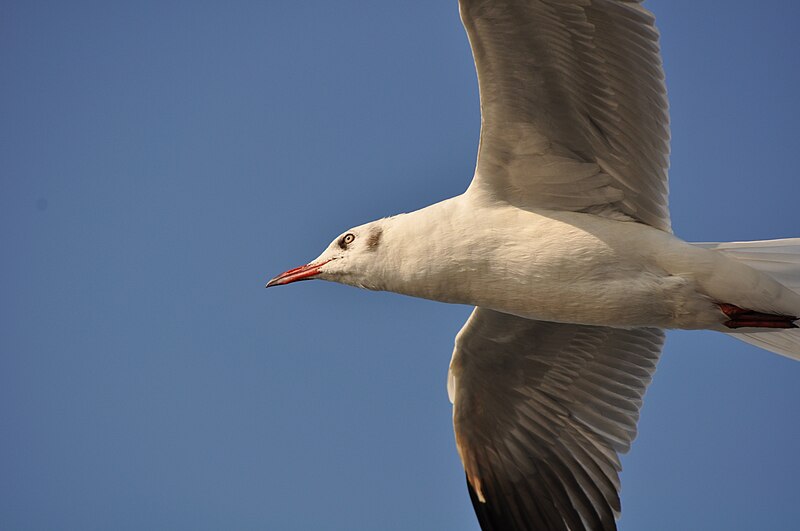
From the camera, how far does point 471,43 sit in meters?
5.01

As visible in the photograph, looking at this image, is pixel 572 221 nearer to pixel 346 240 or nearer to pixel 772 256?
pixel 772 256

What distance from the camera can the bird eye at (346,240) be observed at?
5.93 m

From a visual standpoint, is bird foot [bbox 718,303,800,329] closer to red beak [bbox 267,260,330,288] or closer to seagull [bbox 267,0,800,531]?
seagull [bbox 267,0,800,531]

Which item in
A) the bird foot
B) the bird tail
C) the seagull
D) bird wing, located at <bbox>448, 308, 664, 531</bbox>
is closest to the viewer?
the seagull

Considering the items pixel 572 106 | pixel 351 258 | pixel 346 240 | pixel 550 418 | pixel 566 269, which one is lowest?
pixel 550 418

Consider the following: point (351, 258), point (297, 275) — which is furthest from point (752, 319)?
point (297, 275)

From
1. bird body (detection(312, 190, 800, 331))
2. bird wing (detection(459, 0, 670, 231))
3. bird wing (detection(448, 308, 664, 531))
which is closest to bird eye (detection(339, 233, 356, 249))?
bird body (detection(312, 190, 800, 331))

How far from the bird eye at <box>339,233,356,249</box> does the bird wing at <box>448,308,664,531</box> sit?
1205 mm

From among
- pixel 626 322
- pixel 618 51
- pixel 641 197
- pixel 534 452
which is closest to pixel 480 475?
pixel 534 452

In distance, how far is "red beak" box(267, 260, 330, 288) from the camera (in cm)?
606

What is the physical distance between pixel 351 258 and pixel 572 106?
155cm

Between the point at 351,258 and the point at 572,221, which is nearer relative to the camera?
Result: the point at 572,221

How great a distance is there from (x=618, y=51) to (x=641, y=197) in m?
0.89

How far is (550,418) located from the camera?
6820 mm
